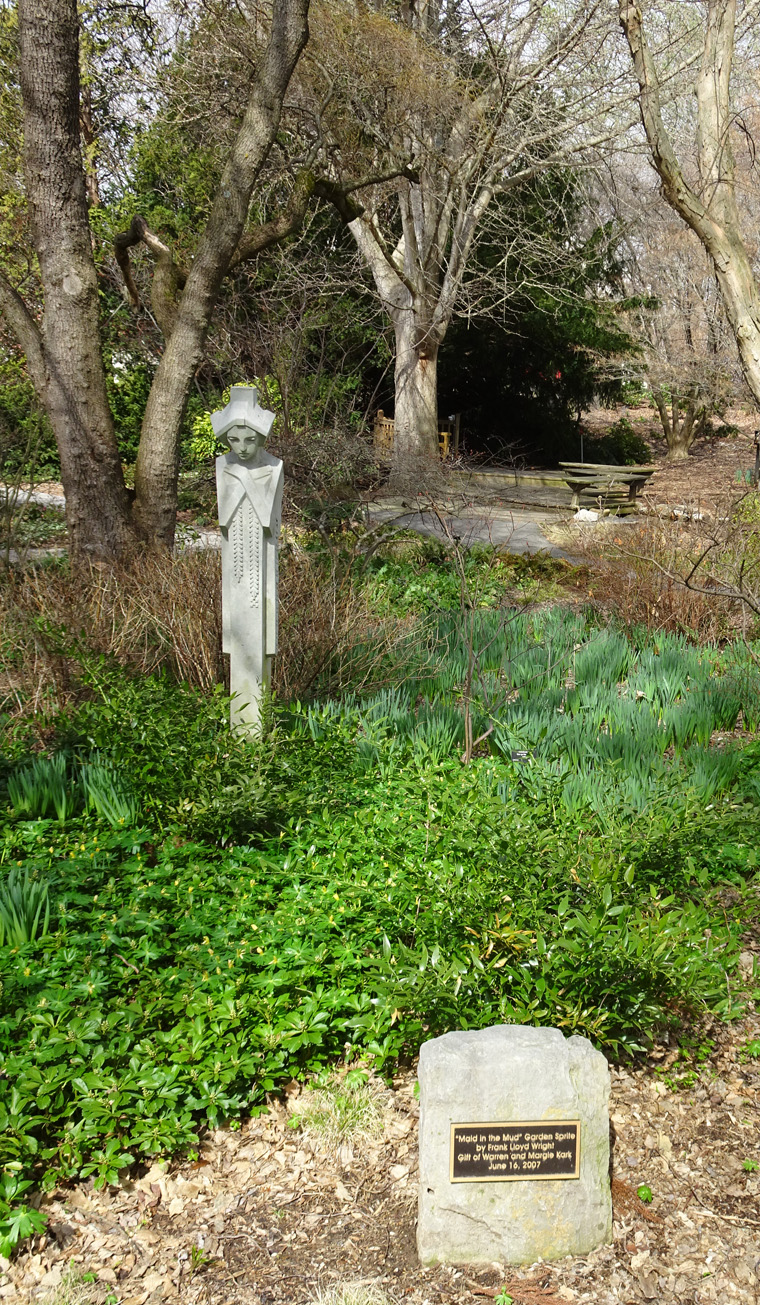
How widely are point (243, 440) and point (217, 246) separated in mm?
3152

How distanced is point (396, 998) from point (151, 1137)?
740 mm

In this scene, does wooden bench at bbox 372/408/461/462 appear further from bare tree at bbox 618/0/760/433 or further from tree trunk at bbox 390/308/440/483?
bare tree at bbox 618/0/760/433

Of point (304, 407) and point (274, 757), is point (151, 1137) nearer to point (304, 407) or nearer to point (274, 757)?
point (274, 757)

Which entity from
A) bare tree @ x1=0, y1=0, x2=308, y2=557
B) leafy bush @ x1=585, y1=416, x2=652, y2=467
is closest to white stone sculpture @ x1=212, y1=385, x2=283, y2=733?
bare tree @ x1=0, y1=0, x2=308, y2=557

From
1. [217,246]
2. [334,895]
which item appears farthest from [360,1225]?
[217,246]

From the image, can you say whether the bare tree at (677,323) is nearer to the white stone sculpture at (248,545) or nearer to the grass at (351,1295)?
the white stone sculpture at (248,545)

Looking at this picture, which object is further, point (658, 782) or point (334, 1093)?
point (658, 782)

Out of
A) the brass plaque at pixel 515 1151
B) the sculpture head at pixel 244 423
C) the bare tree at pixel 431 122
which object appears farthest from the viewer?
the bare tree at pixel 431 122

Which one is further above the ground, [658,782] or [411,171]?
[411,171]

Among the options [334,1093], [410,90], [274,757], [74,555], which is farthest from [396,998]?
[410,90]

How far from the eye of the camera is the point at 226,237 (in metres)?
6.81

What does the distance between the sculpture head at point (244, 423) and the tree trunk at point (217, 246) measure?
8.78 ft

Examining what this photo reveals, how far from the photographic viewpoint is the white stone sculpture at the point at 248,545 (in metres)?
4.35

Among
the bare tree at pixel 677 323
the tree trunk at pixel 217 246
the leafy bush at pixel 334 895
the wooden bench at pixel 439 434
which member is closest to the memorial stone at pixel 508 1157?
the leafy bush at pixel 334 895
